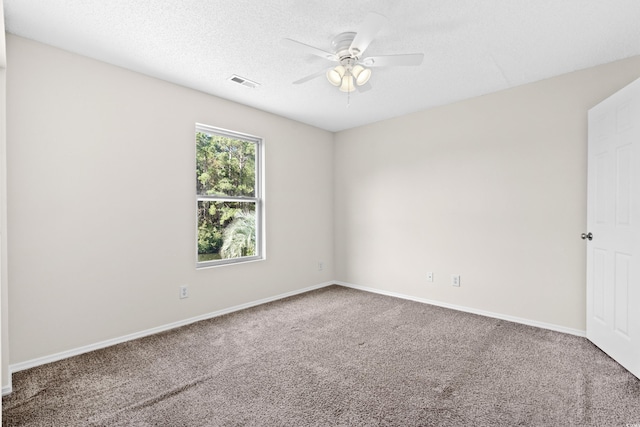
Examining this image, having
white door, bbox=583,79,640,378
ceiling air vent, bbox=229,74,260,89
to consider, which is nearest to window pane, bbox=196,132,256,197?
ceiling air vent, bbox=229,74,260,89

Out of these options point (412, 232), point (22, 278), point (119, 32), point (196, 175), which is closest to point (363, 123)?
point (412, 232)

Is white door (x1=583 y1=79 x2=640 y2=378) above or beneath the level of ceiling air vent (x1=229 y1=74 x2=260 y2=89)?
beneath

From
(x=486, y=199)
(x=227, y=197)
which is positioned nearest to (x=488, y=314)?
(x=486, y=199)

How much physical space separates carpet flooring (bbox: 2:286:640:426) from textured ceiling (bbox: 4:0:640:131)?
8.06 feet

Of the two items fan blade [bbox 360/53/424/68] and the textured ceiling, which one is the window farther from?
fan blade [bbox 360/53/424/68]

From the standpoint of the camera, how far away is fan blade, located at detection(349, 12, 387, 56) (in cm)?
174

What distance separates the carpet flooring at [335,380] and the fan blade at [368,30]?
2.25 meters

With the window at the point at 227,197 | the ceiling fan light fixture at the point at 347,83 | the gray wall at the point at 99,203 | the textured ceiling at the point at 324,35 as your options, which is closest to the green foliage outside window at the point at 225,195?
the window at the point at 227,197

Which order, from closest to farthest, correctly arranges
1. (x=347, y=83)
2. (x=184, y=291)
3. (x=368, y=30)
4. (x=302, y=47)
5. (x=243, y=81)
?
(x=368, y=30), (x=302, y=47), (x=347, y=83), (x=243, y=81), (x=184, y=291)

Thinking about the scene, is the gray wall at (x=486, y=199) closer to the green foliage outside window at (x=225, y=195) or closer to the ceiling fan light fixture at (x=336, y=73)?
the green foliage outside window at (x=225, y=195)

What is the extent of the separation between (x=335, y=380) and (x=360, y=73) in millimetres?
2283

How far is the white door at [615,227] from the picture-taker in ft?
7.16

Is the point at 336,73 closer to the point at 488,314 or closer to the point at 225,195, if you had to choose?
the point at 225,195

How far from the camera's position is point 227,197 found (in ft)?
12.0
